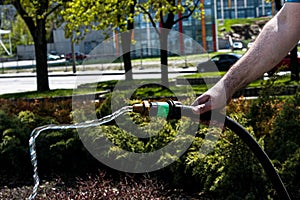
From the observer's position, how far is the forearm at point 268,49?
7.18ft

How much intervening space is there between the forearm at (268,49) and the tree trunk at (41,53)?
1790 cm

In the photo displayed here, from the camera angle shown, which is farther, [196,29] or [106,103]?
[196,29]

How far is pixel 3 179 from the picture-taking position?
23.5 ft

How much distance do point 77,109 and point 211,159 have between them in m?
2.28

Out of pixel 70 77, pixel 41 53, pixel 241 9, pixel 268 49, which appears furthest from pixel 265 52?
pixel 241 9

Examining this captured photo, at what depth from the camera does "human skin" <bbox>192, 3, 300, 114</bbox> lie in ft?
7.10

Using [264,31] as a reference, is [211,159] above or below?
below

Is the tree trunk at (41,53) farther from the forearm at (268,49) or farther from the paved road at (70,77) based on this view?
the forearm at (268,49)

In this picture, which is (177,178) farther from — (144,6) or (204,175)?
(144,6)

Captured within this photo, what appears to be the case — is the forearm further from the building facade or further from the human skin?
the building facade

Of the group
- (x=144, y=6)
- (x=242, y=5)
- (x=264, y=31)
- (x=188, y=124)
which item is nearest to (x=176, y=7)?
(x=144, y=6)

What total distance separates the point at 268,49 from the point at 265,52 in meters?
0.02

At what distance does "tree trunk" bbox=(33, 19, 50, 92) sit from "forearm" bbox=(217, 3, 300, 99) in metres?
17.9

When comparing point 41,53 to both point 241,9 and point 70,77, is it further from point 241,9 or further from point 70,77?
point 241,9
